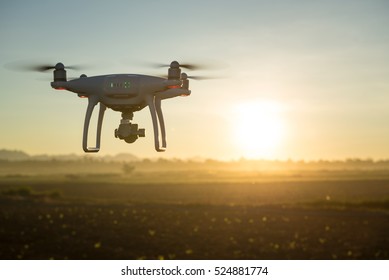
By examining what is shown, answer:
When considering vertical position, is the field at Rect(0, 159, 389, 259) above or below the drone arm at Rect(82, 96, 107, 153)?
below

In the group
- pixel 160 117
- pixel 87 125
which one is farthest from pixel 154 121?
pixel 87 125

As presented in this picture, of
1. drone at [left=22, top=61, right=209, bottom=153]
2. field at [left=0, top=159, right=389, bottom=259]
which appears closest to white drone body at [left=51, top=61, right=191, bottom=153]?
drone at [left=22, top=61, right=209, bottom=153]

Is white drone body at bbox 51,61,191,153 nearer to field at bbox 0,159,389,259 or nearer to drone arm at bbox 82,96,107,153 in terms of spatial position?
drone arm at bbox 82,96,107,153

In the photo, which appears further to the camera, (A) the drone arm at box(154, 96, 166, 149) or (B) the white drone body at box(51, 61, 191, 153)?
(A) the drone arm at box(154, 96, 166, 149)

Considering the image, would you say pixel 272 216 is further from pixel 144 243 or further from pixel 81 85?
pixel 81 85

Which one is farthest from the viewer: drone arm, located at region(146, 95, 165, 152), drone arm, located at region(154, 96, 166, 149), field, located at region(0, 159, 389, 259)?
field, located at region(0, 159, 389, 259)

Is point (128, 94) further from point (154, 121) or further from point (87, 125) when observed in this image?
point (87, 125)

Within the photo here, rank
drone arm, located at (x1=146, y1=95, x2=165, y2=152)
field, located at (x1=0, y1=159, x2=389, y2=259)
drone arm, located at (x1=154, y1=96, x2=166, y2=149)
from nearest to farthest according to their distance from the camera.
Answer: drone arm, located at (x1=146, y1=95, x2=165, y2=152) → drone arm, located at (x1=154, y1=96, x2=166, y2=149) → field, located at (x1=0, y1=159, x2=389, y2=259)

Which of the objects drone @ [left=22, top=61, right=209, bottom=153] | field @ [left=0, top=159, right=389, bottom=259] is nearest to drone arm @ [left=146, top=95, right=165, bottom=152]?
drone @ [left=22, top=61, right=209, bottom=153]
